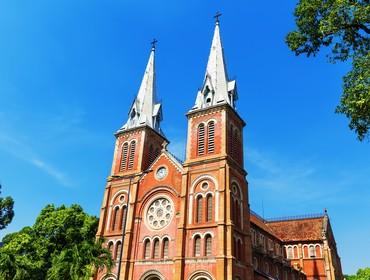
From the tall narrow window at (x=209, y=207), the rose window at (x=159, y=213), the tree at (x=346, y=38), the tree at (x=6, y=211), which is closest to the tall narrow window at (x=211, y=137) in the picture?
the tall narrow window at (x=209, y=207)

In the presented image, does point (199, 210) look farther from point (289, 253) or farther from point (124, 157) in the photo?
point (289, 253)

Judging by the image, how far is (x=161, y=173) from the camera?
38.6m

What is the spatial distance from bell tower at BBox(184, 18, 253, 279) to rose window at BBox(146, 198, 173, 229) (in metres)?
2.87

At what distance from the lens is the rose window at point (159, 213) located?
1407 inches

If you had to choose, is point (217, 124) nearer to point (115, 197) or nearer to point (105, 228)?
point (115, 197)

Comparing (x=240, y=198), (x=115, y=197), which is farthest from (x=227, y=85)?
(x=115, y=197)

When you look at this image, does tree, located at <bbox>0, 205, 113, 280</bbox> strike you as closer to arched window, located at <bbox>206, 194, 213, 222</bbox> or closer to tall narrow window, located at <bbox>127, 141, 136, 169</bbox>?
tall narrow window, located at <bbox>127, 141, 136, 169</bbox>

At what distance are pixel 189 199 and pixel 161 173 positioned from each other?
17.8 feet

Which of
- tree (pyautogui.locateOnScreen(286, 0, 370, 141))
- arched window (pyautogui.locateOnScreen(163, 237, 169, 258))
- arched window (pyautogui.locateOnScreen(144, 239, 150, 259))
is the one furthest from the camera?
arched window (pyautogui.locateOnScreen(144, 239, 150, 259))

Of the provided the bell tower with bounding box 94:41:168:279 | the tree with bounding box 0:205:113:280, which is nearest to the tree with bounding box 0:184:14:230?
the tree with bounding box 0:205:113:280

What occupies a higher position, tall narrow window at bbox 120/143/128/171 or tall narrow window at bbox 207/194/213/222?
tall narrow window at bbox 120/143/128/171

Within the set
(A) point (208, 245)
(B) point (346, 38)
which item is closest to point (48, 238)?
(A) point (208, 245)

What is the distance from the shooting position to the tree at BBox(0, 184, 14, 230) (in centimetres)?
4759

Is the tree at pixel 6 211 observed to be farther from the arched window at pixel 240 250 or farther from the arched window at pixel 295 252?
the arched window at pixel 295 252
